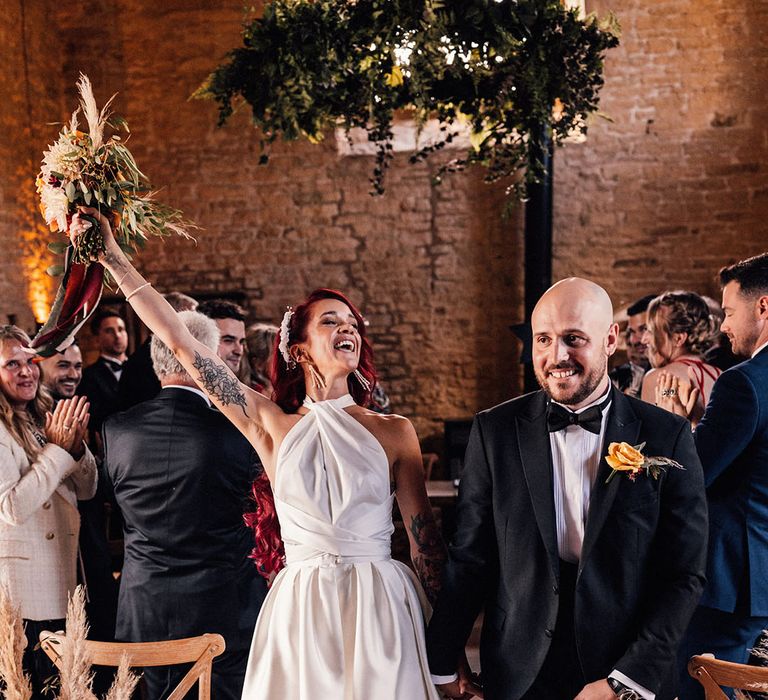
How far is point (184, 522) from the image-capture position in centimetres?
282

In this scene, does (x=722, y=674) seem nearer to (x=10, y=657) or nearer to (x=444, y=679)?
(x=444, y=679)

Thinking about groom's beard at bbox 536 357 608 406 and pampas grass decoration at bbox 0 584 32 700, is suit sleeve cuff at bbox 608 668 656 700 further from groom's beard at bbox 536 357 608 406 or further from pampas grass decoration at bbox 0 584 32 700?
pampas grass decoration at bbox 0 584 32 700

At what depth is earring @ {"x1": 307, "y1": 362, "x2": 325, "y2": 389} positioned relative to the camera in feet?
8.10

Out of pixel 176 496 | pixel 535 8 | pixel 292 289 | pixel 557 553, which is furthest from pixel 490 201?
pixel 557 553

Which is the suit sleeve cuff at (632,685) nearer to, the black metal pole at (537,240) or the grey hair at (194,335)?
the grey hair at (194,335)

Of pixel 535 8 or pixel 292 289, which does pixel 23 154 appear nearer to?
pixel 292 289

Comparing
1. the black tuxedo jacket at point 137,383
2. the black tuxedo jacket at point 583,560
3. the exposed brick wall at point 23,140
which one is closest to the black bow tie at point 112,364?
the black tuxedo jacket at point 137,383

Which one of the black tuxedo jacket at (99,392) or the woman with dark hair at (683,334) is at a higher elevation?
the woman with dark hair at (683,334)

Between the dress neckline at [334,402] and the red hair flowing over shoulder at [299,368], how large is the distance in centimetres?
6

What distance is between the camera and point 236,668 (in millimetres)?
2895

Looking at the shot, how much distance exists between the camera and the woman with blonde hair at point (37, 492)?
2.92 m

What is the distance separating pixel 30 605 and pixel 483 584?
1900mm

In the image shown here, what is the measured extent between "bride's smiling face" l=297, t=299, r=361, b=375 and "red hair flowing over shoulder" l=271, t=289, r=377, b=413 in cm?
2

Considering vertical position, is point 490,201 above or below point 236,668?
above
